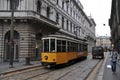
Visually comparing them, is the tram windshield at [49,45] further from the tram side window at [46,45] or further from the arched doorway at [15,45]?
the arched doorway at [15,45]

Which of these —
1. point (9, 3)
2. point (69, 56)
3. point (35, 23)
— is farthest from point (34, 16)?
point (69, 56)

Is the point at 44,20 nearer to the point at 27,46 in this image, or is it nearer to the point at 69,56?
the point at 27,46

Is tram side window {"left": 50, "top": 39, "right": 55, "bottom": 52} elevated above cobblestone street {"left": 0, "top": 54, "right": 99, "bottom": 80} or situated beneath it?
elevated above

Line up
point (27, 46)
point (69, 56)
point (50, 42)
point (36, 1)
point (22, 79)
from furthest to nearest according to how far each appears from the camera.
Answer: point (36, 1), point (27, 46), point (69, 56), point (50, 42), point (22, 79)

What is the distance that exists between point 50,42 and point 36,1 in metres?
14.9

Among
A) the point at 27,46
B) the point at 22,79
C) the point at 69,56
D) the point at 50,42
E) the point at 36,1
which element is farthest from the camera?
the point at 36,1

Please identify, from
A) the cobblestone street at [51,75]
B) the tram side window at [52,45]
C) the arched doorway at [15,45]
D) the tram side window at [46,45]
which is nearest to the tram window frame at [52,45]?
the tram side window at [52,45]

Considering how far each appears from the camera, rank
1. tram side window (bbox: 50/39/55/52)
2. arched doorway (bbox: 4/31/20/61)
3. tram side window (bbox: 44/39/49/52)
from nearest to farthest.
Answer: tram side window (bbox: 50/39/55/52), tram side window (bbox: 44/39/49/52), arched doorway (bbox: 4/31/20/61)

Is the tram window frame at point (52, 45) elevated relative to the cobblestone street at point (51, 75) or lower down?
elevated

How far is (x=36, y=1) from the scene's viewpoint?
4056 cm

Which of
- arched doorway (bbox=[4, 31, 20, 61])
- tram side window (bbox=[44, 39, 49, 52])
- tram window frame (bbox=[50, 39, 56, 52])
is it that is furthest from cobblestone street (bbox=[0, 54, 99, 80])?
arched doorway (bbox=[4, 31, 20, 61])

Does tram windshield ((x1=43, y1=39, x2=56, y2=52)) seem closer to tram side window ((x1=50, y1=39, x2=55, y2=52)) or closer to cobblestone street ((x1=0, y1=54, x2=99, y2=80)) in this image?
tram side window ((x1=50, y1=39, x2=55, y2=52))

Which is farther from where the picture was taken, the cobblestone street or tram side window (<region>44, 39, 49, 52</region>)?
tram side window (<region>44, 39, 49, 52</region>)

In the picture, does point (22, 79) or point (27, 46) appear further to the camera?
point (27, 46)
